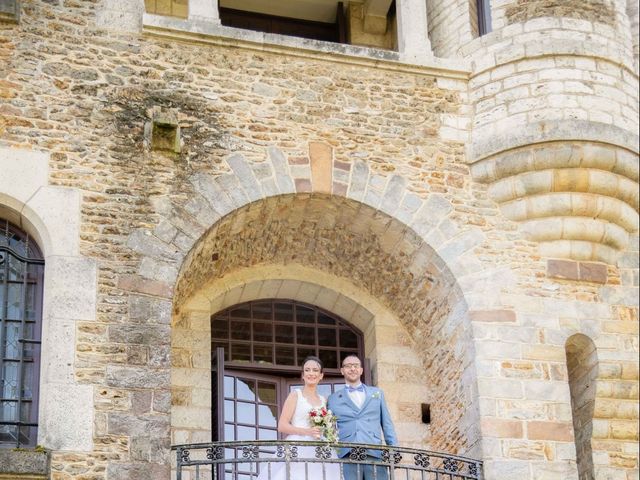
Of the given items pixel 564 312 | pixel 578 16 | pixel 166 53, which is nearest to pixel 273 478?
pixel 564 312

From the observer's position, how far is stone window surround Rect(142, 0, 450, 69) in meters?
12.5

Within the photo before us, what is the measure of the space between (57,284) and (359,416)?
96.5 inches

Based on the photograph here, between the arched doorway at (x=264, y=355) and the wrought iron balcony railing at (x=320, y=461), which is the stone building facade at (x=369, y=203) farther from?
the wrought iron balcony railing at (x=320, y=461)

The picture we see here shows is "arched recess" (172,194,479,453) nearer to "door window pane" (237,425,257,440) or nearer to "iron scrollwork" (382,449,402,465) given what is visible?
"door window pane" (237,425,257,440)

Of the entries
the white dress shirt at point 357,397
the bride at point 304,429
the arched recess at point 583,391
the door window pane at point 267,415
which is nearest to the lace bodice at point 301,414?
the bride at point 304,429

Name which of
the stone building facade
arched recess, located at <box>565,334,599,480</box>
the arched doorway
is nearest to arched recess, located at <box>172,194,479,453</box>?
the stone building facade

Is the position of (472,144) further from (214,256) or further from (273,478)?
(273,478)

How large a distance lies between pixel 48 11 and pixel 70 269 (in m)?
2.31

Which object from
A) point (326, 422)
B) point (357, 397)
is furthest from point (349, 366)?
point (326, 422)

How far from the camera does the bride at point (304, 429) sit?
1099cm

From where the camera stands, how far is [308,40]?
12852 millimetres

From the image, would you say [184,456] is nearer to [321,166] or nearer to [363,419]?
[363,419]

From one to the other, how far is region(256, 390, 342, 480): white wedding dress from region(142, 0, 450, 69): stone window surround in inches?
125

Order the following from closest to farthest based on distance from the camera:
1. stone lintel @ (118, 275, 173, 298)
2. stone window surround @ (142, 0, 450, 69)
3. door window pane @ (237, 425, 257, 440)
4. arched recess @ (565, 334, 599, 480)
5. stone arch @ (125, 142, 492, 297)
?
stone lintel @ (118, 275, 173, 298), stone arch @ (125, 142, 492, 297), arched recess @ (565, 334, 599, 480), stone window surround @ (142, 0, 450, 69), door window pane @ (237, 425, 257, 440)
